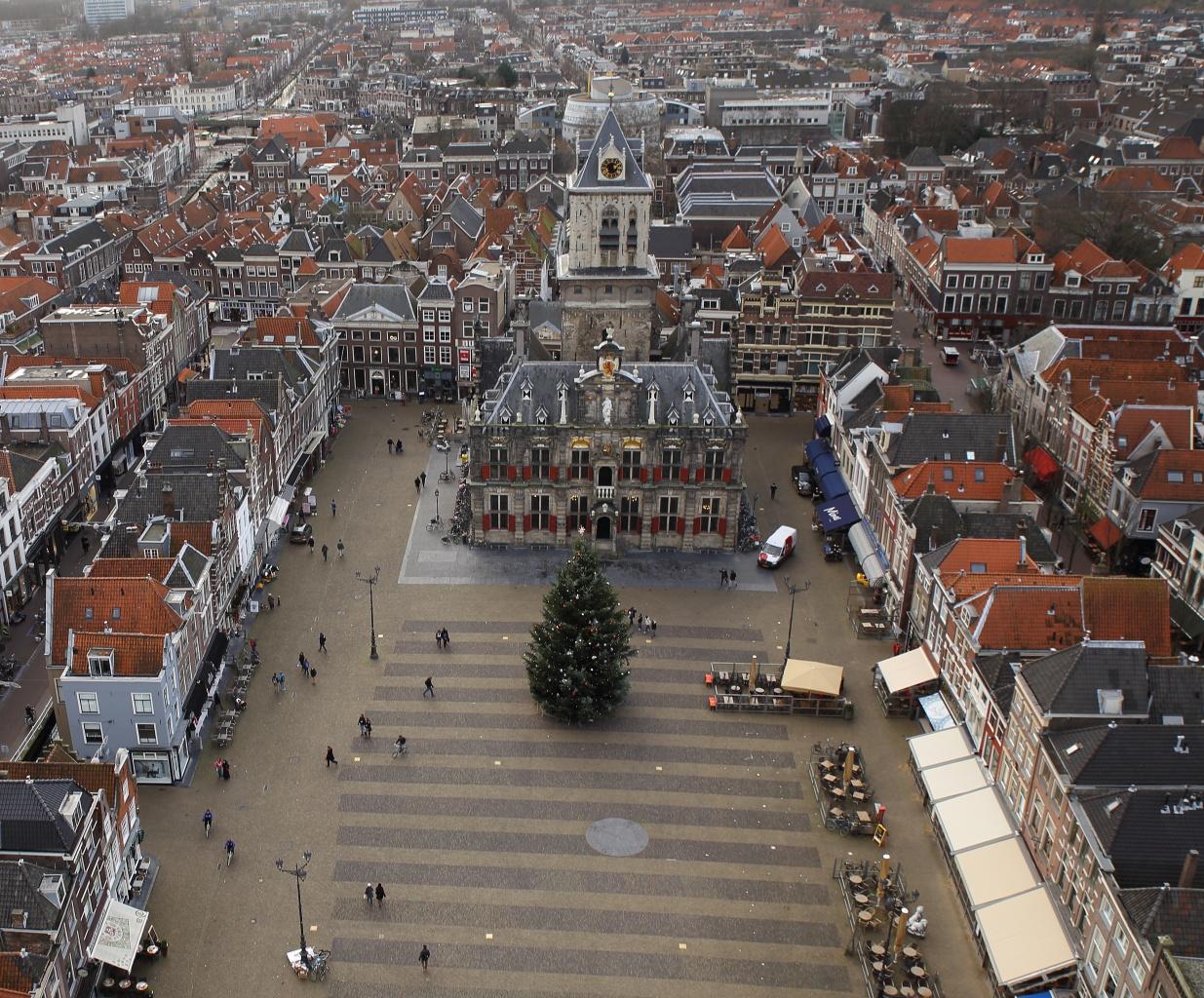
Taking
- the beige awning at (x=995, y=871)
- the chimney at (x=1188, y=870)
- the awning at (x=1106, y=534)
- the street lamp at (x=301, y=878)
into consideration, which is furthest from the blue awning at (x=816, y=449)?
the street lamp at (x=301, y=878)

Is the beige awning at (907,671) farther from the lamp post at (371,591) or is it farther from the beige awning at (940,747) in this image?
the lamp post at (371,591)

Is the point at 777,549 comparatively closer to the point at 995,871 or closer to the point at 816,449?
the point at 816,449

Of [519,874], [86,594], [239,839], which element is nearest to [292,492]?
[86,594]

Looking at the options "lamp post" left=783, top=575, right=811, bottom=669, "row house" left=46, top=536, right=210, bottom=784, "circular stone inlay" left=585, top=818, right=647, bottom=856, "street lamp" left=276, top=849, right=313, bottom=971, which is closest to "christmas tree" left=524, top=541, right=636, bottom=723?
"circular stone inlay" left=585, top=818, right=647, bottom=856

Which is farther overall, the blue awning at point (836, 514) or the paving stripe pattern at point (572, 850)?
the blue awning at point (836, 514)

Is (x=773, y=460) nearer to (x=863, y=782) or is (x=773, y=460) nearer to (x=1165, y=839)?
(x=863, y=782)

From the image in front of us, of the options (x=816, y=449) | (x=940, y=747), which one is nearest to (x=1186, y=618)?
(x=940, y=747)

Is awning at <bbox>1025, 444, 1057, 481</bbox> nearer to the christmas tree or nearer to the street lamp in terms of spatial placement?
the christmas tree
